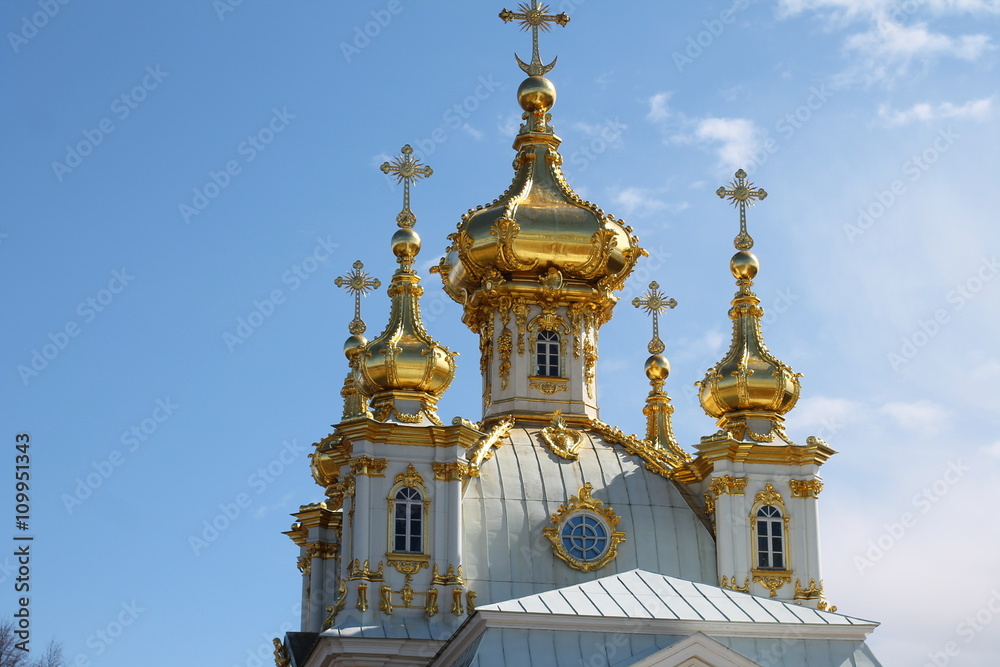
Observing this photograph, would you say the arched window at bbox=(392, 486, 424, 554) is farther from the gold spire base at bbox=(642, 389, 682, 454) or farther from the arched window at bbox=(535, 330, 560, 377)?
the gold spire base at bbox=(642, 389, 682, 454)

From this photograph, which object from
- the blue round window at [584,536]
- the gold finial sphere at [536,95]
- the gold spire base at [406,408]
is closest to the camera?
the blue round window at [584,536]

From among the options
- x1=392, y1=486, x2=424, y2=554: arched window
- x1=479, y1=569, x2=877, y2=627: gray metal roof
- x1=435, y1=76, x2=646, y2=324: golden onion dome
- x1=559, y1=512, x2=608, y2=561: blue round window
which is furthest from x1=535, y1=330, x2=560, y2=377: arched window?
x1=479, y1=569, x2=877, y2=627: gray metal roof

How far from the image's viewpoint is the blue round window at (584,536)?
39.2 m

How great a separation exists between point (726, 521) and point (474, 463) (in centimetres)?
490

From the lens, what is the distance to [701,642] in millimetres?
30375

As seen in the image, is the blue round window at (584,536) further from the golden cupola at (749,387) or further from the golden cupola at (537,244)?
the golden cupola at (537,244)

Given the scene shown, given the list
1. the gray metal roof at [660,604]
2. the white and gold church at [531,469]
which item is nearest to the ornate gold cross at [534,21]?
the white and gold church at [531,469]

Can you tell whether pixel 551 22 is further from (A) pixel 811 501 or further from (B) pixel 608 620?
(B) pixel 608 620

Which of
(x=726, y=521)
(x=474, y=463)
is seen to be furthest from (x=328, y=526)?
(x=726, y=521)

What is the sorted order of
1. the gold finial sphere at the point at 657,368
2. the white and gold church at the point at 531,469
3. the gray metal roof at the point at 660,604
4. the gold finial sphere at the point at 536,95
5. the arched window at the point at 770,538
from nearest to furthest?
the gray metal roof at the point at 660,604 < the white and gold church at the point at 531,469 < the arched window at the point at 770,538 < the gold finial sphere at the point at 536,95 < the gold finial sphere at the point at 657,368

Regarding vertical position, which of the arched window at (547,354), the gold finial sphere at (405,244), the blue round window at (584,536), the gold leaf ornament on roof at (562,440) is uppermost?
the gold finial sphere at (405,244)

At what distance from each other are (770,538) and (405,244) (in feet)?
30.3

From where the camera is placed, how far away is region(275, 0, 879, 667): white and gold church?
125 ft

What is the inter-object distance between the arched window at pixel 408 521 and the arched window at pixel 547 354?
5507 mm
